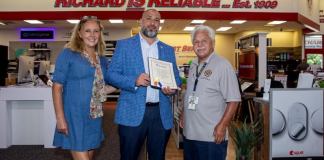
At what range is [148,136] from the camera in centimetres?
316

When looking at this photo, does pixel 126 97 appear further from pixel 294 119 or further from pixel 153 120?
pixel 294 119

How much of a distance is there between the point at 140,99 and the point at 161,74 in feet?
0.83

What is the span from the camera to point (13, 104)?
649 cm

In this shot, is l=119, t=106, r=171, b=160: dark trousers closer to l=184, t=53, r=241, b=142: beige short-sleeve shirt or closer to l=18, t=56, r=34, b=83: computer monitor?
l=184, t=53, r=241, b=142: beige short-sleeve shirt

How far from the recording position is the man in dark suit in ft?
9.95

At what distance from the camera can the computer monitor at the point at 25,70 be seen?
22.3ft

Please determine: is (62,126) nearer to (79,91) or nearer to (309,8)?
(79,91)

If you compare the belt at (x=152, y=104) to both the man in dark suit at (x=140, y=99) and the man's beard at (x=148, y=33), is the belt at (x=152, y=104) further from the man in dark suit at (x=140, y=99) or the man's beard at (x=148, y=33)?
the man's beard at (x=148, y=33)

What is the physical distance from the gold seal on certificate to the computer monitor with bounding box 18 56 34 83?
4.38 metres

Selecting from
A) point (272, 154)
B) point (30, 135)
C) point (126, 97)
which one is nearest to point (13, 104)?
point (30, 135)

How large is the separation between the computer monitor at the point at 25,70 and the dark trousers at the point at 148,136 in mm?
4260

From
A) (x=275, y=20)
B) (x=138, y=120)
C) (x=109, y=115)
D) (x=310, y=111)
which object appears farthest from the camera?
(x=275, y=20)

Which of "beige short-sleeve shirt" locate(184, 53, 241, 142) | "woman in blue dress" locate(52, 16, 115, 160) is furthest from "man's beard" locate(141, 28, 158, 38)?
"beige short-sleeve shirt" locate(184, 53, 241, 142)

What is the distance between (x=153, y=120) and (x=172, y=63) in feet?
1.70
